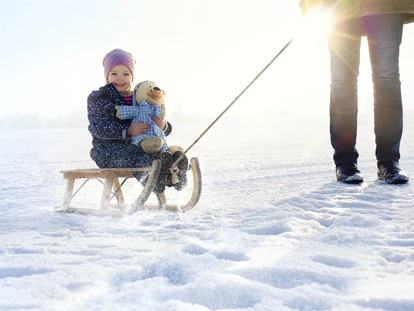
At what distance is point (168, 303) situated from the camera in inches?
41.6

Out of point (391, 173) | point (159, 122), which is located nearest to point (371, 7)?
point (391, 173)

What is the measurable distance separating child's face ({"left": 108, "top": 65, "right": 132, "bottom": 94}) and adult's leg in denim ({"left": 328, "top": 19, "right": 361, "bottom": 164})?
1690mm

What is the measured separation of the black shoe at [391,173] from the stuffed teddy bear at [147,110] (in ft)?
5.64

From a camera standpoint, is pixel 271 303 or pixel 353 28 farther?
pixel 353 28

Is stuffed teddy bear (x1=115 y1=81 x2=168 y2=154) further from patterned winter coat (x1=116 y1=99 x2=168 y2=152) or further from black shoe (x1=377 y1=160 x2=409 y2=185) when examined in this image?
black shoe (x1=377 y1=160 x2=409 y2=185)

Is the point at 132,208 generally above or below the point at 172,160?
below

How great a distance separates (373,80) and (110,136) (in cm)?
211

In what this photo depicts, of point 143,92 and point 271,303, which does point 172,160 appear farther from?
point 271,303

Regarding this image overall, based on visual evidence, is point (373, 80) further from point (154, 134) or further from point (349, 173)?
point (154, 134)

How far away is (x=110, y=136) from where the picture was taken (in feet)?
8.47

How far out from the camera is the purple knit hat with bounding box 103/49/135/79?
2809mm

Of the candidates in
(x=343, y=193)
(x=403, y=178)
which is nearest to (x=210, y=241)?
(x=343, y=193)

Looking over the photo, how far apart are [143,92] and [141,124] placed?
0.81 ft

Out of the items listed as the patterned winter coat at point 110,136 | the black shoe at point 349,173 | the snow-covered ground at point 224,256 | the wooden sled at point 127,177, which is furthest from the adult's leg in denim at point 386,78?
the patterned winter coat at point 110,136
